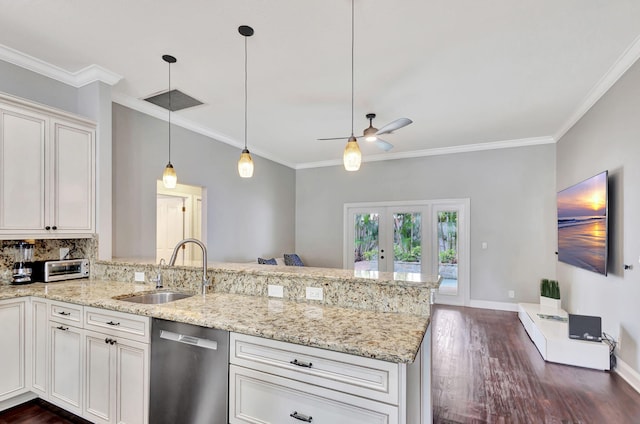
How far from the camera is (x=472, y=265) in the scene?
5.56m

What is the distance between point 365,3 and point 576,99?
3084mm

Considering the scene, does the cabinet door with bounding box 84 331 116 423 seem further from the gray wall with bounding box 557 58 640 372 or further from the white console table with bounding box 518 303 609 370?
the gray wall with bounding box 557 58 640 372

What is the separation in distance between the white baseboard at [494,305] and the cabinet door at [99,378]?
17.6 feet

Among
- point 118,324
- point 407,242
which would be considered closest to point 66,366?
point 118,324

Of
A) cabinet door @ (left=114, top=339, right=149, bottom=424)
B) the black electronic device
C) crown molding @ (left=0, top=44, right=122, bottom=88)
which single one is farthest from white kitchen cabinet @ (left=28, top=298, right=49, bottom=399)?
the black electronic device

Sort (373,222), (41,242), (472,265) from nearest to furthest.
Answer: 1. (41,242)
2. (472,265)
3. (373,222)

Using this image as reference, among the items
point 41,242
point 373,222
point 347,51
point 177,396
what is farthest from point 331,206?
point 177,396

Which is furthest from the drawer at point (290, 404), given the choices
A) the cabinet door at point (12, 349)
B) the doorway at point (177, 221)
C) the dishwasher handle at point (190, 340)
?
the doorway at point (177, 221)

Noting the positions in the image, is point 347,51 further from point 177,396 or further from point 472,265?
point 472,265

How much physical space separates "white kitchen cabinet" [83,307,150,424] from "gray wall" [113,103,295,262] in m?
1.69

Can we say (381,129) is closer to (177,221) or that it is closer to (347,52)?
(347,52)

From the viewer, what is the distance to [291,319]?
171 cm

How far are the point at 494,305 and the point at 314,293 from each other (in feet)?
15.1

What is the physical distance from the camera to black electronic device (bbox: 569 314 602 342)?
3156mm
